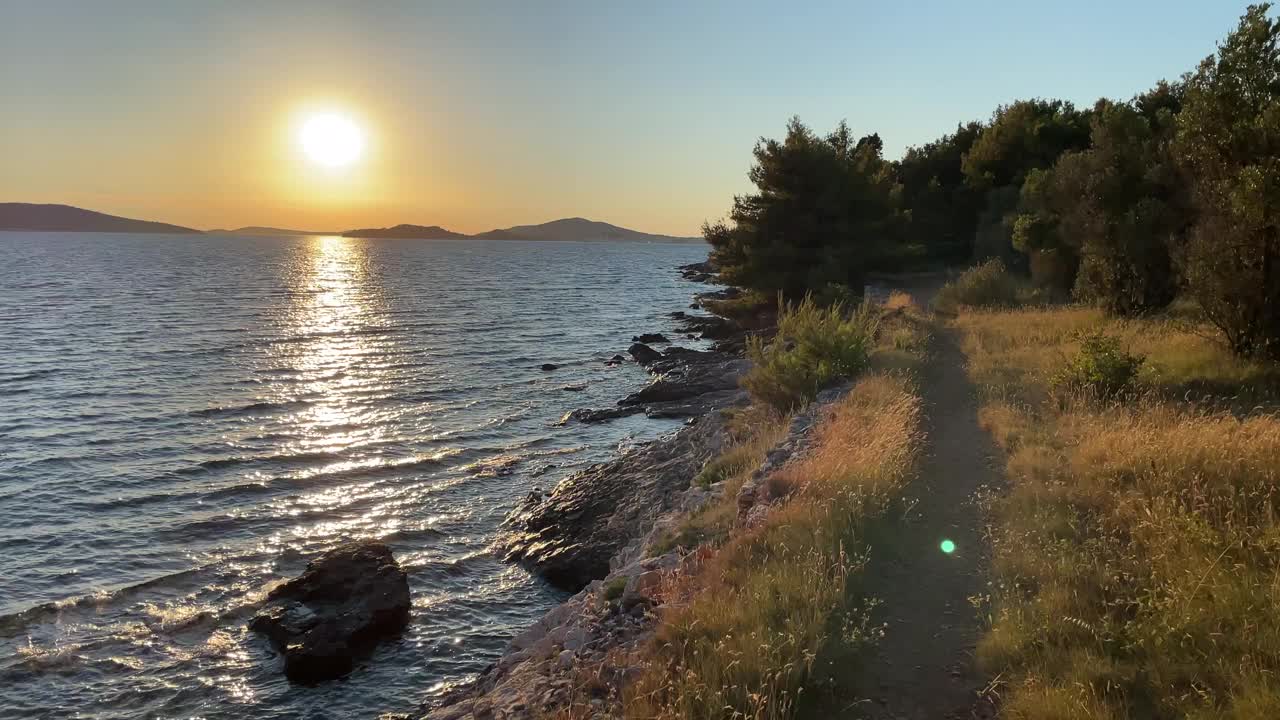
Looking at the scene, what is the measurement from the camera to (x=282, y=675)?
1124cm

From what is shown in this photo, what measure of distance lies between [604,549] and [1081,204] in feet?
61.8

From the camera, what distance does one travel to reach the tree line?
13695 mm

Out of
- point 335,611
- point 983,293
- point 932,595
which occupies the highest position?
point 983,293

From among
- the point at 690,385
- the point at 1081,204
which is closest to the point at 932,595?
the point at 1081,204

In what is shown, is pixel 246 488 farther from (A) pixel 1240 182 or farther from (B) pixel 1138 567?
(A) pixel 1240 182

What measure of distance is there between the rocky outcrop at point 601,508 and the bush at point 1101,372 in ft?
24.9

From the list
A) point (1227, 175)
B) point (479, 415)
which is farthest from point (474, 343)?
point (1227, 175)

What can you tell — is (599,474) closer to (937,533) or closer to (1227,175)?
(937,533)

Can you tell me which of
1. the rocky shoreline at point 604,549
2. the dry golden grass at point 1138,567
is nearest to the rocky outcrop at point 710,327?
the rocky shoreline at point 604,549

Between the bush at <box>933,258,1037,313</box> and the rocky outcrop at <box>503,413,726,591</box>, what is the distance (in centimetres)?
1552

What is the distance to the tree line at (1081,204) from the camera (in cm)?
1370

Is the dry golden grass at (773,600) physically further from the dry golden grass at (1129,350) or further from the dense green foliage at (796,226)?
the dense green foliage at (796,226)

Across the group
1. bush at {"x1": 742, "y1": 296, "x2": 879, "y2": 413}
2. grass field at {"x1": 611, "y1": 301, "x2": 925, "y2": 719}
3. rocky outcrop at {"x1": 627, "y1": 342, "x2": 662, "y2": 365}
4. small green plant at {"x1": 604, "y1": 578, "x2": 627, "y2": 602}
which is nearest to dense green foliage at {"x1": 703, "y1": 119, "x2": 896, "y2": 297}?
rocky outcrop at {"x1": 627, "y1": 342, "x2": 662, "y2": 365}

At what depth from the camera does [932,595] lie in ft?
23.0
